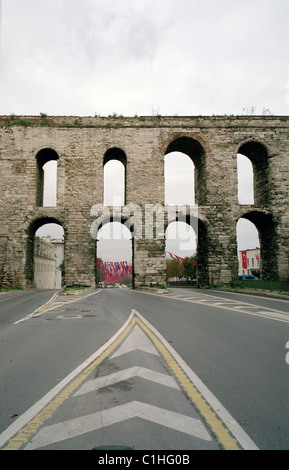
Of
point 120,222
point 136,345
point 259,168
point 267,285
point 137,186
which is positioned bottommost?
point 136,345

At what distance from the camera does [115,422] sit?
118 inches

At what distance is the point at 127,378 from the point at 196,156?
2983 centimetres

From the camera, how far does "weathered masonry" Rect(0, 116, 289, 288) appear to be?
93.6 ft

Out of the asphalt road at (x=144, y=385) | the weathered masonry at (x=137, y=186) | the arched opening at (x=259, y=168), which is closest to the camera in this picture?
the asphalt road at (x=144, y=385)

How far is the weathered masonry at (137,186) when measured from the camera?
2853cm

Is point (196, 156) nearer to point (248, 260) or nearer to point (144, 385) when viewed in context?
point (144, 385)

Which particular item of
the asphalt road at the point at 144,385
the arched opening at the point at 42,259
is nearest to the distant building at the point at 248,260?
the arched opening at the point at 42,259

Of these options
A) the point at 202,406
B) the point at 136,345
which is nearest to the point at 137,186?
the point at 136,345

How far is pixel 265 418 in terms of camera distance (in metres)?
3.09

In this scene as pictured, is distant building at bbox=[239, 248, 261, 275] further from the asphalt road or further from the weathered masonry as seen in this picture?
the asphalt road

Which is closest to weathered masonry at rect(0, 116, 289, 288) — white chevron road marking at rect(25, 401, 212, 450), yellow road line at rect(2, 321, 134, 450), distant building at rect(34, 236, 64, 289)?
distant building at rect(34, 236, 64, 289)

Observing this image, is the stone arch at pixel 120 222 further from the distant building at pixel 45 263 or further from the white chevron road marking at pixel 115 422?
the white chevron road marking at pixel 115 422

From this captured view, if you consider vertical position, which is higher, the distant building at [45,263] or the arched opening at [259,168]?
the arched opening at [259,168]

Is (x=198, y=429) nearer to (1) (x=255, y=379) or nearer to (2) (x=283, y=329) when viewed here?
(1) (x=255, y=379)
